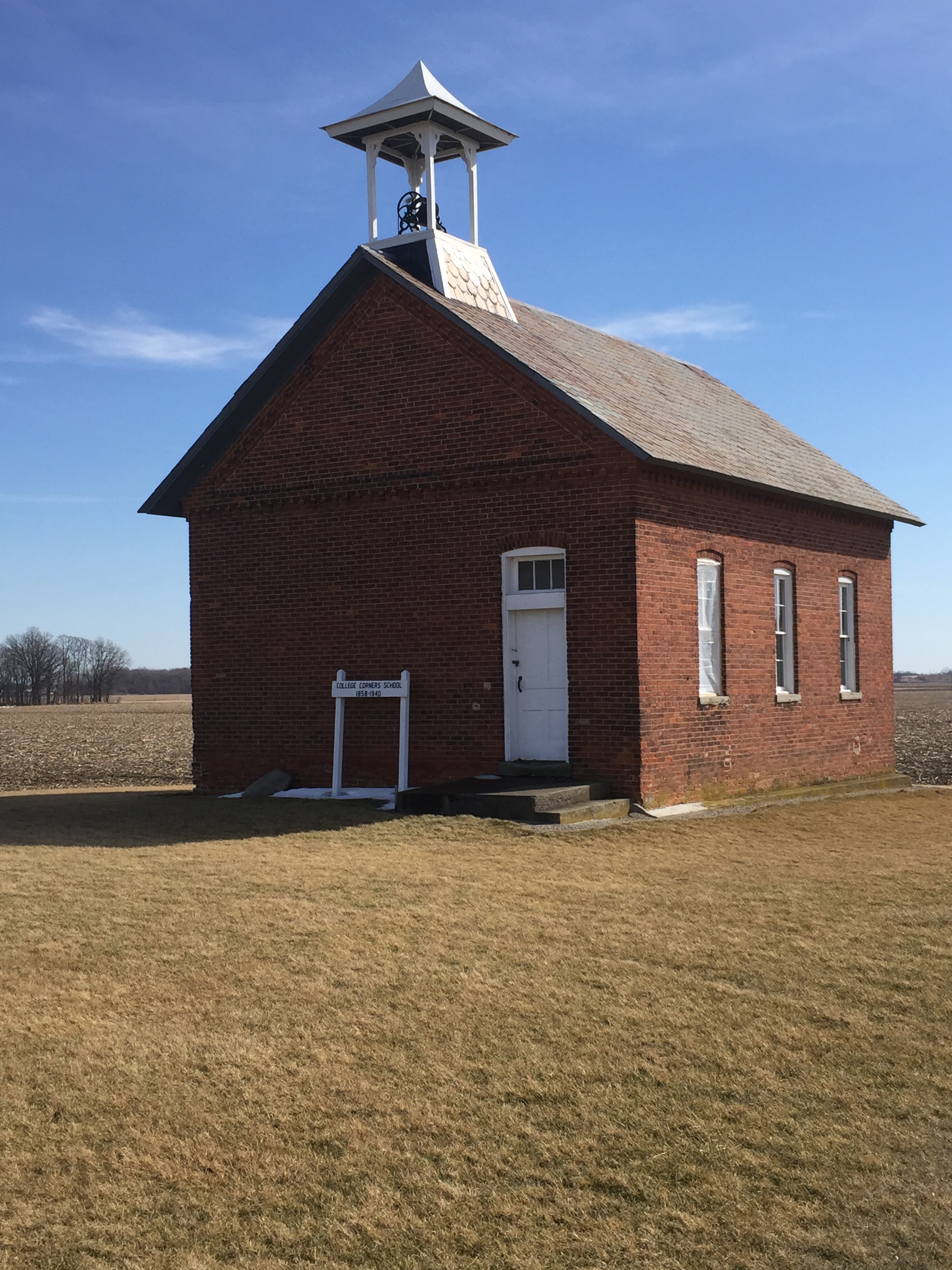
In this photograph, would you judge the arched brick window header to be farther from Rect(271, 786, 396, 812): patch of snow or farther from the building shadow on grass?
the building shadow on grass

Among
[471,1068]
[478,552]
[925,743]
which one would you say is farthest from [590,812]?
[925,743]

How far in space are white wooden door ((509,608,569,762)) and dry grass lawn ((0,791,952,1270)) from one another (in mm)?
4946

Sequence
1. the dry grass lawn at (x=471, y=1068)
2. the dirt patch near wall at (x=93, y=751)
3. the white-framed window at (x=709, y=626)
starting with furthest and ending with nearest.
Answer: the dirt patch near wall at (x=93, y=751) → the white-framed window at (x=709, y=626) → the dry grass lawn at (x=471, y=1068)

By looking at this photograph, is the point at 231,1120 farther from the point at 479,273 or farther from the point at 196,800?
the point at 479,273

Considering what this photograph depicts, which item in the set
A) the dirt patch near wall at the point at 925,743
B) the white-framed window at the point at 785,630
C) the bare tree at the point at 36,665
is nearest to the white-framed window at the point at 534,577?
the white-framed window at the point at 785,630

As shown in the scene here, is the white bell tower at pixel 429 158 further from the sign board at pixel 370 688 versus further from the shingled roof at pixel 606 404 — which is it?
the sign board at pixel 370 688

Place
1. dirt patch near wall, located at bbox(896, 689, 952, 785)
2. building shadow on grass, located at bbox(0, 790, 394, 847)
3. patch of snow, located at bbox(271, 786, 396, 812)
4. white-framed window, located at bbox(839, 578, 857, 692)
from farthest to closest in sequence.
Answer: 1. dirt patch near wall, located at bbox(896, 689, 952, 785)
2. white-framed window, located at bbox(839, 578, 857, 692)
3. patch of snow, located at bbox(271, 786, 396, 812)
4. building shadow on grass, located at bbox(0, 790, 394, 847)

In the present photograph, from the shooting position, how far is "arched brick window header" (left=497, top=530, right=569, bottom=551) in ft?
50.3

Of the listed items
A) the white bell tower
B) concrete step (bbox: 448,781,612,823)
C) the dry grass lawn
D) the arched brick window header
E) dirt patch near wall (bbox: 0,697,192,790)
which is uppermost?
the white bell tower

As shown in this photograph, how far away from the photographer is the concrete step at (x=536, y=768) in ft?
49.8

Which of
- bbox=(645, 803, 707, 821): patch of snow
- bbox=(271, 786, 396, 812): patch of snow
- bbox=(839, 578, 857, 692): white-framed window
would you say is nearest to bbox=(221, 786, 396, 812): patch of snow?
bbox=(271, 786, 396, 812): patch of snow

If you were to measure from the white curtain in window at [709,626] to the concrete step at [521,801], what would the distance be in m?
2.91

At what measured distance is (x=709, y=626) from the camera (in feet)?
54.6

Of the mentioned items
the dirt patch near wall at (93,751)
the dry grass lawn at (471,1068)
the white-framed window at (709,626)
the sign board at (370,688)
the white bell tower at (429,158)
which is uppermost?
the white bell tower at (429,158)
